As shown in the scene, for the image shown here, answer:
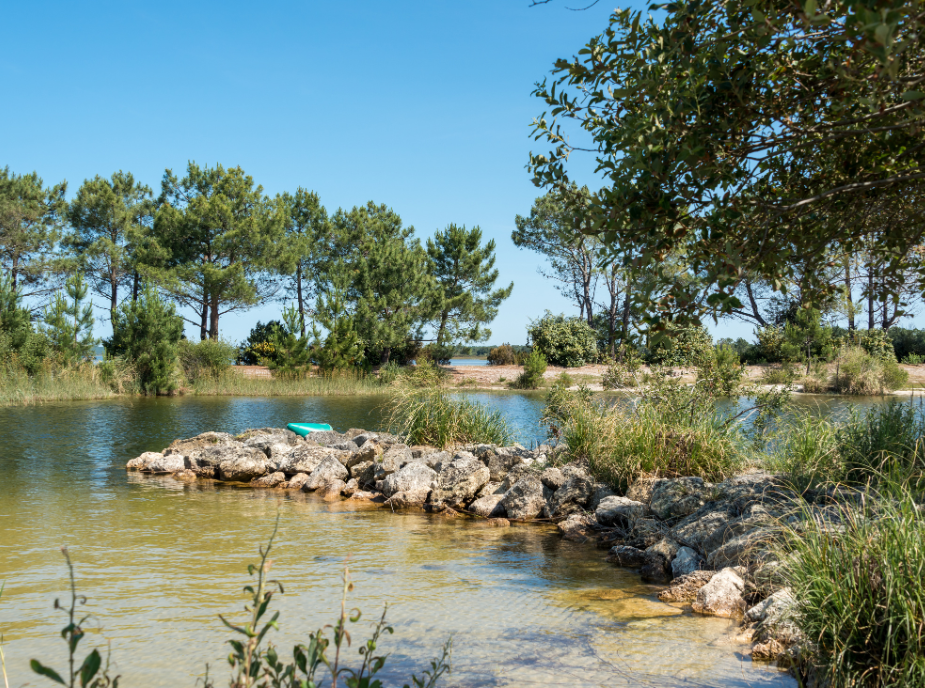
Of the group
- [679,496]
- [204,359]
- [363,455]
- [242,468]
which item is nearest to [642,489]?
[679,496]

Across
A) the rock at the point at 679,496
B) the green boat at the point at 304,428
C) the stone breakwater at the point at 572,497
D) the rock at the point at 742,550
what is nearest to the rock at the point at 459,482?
the stone breakwater at the point at 572,497

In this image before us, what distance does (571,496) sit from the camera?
7945mm

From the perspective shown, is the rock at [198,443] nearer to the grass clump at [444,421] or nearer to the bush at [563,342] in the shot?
the grass clump at [444,421]

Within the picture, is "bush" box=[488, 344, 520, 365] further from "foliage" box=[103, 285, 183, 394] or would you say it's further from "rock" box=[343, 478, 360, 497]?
"rock" box=[343, 478, 360, 497]

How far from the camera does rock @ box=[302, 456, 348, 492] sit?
9.77m

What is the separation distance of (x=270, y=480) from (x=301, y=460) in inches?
22.9

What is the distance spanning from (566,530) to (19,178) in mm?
37249

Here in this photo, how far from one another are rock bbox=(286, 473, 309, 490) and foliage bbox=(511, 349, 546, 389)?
1910cm

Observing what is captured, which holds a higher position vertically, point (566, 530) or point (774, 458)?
point (774, 458)

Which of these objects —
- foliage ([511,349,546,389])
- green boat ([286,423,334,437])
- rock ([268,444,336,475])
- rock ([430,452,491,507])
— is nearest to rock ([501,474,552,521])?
rock ([430,452,491,507])

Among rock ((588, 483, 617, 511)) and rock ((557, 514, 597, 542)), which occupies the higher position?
rock ((588, 483, 617, 511))

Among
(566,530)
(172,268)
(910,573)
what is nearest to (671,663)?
(910,573)

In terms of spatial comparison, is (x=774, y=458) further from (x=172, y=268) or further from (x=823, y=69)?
(x=172, y=268)

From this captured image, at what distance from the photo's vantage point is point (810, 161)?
15.7 ft
